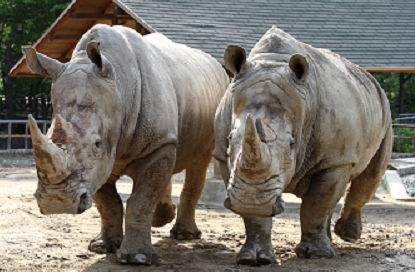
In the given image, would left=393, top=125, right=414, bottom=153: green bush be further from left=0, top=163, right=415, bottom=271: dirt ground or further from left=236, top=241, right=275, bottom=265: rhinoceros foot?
left=236, top=241, right=275, bottom=265: rhinoceros foot

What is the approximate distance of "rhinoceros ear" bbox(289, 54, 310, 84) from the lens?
6.77 metres

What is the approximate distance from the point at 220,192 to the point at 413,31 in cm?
874

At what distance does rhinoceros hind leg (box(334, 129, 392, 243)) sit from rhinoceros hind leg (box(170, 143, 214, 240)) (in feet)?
4.71

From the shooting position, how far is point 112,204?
25.6 ft

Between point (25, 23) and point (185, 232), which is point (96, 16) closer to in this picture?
point (185, 232)

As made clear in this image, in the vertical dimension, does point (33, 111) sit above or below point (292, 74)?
below

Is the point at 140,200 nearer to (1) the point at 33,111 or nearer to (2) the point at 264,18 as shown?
(2) the point at 264,18

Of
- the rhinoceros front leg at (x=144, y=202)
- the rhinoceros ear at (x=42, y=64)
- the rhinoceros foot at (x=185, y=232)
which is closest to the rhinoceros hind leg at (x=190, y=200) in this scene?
the rhinoceros foot at (x=185, y=232)

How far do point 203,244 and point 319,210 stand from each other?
60.5 inches

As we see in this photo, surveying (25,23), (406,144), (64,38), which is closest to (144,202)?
(64,38)

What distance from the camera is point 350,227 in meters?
8.77


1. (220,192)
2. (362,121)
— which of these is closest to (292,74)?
(362,121)

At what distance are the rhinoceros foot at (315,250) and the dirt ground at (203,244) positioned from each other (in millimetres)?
84

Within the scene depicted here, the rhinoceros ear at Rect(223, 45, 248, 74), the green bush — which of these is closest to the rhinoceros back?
the rhinoceros ear at Rect(223, 45, 248, 74)
